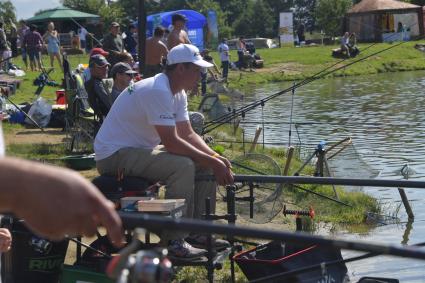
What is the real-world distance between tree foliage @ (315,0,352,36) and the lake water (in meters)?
25.7

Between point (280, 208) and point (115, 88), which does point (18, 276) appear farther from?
point (115, 88)

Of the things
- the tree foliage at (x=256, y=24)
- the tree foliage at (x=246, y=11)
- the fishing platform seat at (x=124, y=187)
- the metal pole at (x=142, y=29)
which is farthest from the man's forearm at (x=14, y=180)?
the tree foliage at (x=256, y=24)

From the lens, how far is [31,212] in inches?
65.1

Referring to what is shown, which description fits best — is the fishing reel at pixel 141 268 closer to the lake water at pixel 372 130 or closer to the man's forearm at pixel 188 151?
the man's forearm at pixel 188 151

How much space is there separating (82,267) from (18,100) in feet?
42.7

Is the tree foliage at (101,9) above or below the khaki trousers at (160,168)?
above

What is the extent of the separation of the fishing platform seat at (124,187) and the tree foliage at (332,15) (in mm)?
53256

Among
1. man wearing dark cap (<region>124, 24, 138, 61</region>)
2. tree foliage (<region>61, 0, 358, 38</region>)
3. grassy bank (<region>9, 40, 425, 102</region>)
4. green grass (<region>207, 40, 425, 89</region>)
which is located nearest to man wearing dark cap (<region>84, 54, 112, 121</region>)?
man wearing dark cap (<region>124, 24, 138, 61</region>)

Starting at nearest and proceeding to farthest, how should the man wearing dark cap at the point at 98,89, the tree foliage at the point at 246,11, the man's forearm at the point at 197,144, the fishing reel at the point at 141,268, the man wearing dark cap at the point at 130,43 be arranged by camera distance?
1. the fishing reel at the point at 141,268
2. the man's forearm at the point at 197,144
3. the man wearing dark cap at the point at 98,89
4. the man wearing dark cap at the point at 130,43
5. the tree foliage at the point at 246,11

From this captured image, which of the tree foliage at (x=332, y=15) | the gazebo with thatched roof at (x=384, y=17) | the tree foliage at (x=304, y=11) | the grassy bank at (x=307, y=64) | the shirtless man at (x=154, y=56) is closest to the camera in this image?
the shirtless man at (x=154, y=56)

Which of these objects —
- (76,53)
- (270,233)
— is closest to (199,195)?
(270,233)

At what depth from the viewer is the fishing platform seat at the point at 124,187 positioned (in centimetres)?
512

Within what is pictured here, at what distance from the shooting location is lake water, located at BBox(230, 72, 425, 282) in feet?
26.0

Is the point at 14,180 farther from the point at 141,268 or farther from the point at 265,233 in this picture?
the point at 265,233
